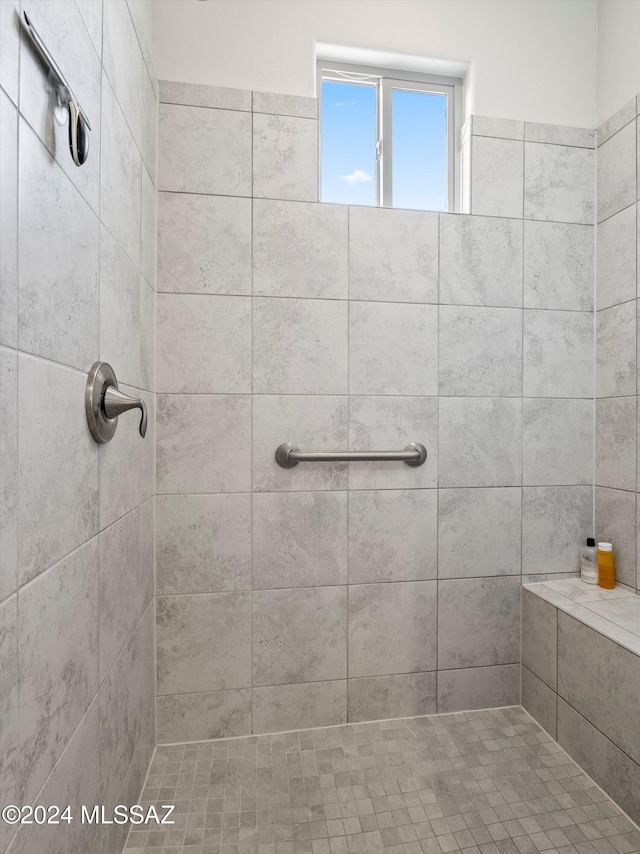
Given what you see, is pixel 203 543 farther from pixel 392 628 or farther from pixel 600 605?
pixel 600 605

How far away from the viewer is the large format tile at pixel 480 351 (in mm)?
1559

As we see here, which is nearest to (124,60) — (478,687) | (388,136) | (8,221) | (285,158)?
(285,158)

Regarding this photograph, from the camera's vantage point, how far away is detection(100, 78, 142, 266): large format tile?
951 millimetres

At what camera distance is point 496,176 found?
1.59 meters

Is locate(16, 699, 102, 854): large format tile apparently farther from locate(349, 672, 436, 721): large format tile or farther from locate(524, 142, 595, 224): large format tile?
locate(524, 142, 595, 224): large format tile

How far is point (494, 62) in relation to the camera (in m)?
1.60

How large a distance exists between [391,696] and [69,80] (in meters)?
1.74

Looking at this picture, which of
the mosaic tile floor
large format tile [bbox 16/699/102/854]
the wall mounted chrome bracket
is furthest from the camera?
the mosaic tile floor

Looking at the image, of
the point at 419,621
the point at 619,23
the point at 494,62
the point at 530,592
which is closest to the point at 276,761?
the point at 419,621

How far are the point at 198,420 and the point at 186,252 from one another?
19.7 inches

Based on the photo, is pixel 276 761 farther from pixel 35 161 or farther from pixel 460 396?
pixel 35 161

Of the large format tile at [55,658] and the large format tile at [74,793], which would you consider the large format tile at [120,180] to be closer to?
the large format tile at [55,658]

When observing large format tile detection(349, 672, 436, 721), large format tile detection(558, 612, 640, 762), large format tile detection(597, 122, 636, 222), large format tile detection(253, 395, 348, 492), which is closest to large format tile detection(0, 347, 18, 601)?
large format tile detection(253, 395, 348, 492)

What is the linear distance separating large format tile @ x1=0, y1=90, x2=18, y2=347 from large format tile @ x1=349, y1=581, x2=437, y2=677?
1.23 m
